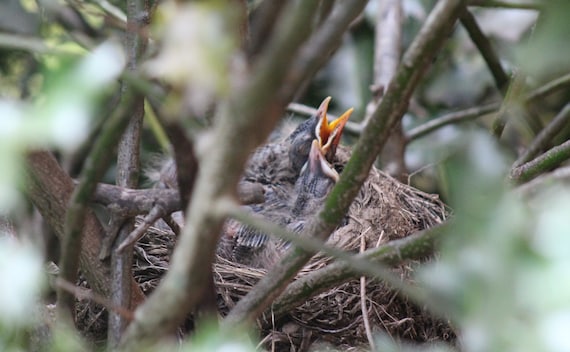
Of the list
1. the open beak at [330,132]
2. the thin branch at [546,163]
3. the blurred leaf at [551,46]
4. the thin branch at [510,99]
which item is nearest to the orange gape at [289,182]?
the open beak at [330,132]

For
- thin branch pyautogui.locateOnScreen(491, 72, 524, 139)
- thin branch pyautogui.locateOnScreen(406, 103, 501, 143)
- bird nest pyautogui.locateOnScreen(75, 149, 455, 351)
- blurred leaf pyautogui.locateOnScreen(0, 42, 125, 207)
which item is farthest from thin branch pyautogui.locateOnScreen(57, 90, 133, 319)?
thin branch pyautogui.locateOnScreen(406, 103, 501, 143)

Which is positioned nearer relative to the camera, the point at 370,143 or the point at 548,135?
the point at 370,143

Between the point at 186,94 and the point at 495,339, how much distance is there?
331 millimetres

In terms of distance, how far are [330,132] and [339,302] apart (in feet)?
3.22

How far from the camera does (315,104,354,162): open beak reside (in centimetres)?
273

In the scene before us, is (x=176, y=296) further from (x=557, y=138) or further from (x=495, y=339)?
(x=557, y=138)

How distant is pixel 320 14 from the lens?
3.93 ft

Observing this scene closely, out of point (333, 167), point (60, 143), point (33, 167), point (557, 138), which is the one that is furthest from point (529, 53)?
point (333, 167)

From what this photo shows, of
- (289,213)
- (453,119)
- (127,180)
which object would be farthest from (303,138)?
(127,180)

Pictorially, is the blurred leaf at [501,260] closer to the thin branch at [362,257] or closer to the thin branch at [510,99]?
the thin branch at [362,257]

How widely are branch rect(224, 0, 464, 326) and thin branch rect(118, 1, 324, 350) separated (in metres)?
0.24

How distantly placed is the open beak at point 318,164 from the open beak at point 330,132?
0.10 feet

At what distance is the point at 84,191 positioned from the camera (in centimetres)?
112

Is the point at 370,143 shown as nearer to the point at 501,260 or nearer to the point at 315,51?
the point at 315,51
